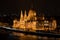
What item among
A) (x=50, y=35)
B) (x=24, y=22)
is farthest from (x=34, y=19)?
(x=50, y=35)

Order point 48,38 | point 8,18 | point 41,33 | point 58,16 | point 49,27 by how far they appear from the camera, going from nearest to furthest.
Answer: point 48,38 → point 41,33 → point 49,27 → point 58,16 → point 8,18

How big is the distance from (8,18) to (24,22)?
374 centimetres

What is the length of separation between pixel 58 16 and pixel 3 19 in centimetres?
492

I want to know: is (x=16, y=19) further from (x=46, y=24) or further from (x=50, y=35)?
(x=50, y=35)

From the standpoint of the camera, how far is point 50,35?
14312mm

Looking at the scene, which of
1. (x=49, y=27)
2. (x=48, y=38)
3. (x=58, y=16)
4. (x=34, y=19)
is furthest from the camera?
(x=58, y=16)

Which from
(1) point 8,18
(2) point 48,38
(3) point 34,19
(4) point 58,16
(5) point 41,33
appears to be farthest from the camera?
(1) point 8,18

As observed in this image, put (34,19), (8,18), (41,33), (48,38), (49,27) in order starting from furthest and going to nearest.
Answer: (8,18)
(34,19)
(49,27)
(41,33)
(48,38)

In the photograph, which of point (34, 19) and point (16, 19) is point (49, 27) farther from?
point (16, 19)

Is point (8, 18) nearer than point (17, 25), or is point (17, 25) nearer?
point (17, 25)

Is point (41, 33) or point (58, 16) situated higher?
point (58, 16)

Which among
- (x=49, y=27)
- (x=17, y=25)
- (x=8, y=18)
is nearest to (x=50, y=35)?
(x=49, y=27)

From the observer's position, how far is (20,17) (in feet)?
63.9

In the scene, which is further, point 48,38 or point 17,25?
point 17,25
